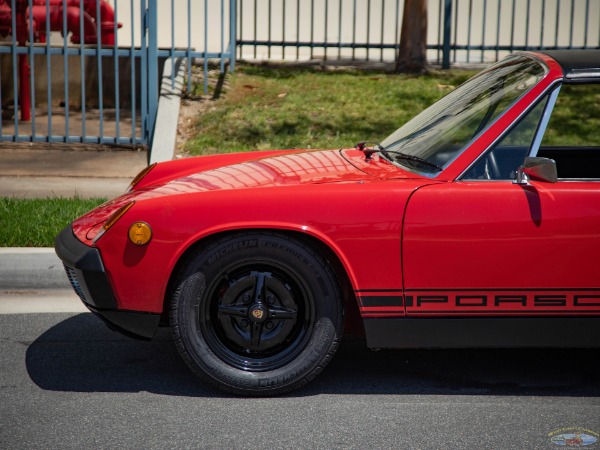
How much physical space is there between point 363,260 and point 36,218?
3.55 meters

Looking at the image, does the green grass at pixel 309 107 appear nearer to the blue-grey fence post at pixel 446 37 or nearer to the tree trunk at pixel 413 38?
the tree trunk at pixel 413 38

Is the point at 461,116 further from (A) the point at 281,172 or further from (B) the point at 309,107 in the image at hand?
(B) the point at 309,107

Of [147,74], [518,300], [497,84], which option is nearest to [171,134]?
[147,74]

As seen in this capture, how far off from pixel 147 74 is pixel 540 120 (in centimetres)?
646

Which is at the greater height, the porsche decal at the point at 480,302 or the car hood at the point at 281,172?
the car hood at the point at 281,172

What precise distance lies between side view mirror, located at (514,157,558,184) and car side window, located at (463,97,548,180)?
0.12 m

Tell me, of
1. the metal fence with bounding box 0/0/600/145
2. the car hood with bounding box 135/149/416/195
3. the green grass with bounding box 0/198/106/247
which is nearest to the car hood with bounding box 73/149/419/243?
the car hood with bounding box 135/149/416/195

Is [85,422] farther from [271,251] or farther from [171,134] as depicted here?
[171,134]

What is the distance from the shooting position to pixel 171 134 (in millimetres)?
9445

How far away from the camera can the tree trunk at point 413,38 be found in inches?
467

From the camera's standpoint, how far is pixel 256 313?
4.24 m

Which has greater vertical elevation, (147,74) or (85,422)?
(147,74)

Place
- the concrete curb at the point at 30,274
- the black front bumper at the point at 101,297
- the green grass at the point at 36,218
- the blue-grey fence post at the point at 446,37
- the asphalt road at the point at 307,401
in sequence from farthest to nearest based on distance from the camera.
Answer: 1. the blue-grey fence post at the point at 446,37
2. the green grass at the point at 36,218
3. the concrete curb at the point at 30,274
4. the black front bumper at the point at 101,297
5. the asphalt road at the point at 307,401

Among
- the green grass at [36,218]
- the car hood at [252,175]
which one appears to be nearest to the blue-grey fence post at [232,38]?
the green grass at [36,218]
